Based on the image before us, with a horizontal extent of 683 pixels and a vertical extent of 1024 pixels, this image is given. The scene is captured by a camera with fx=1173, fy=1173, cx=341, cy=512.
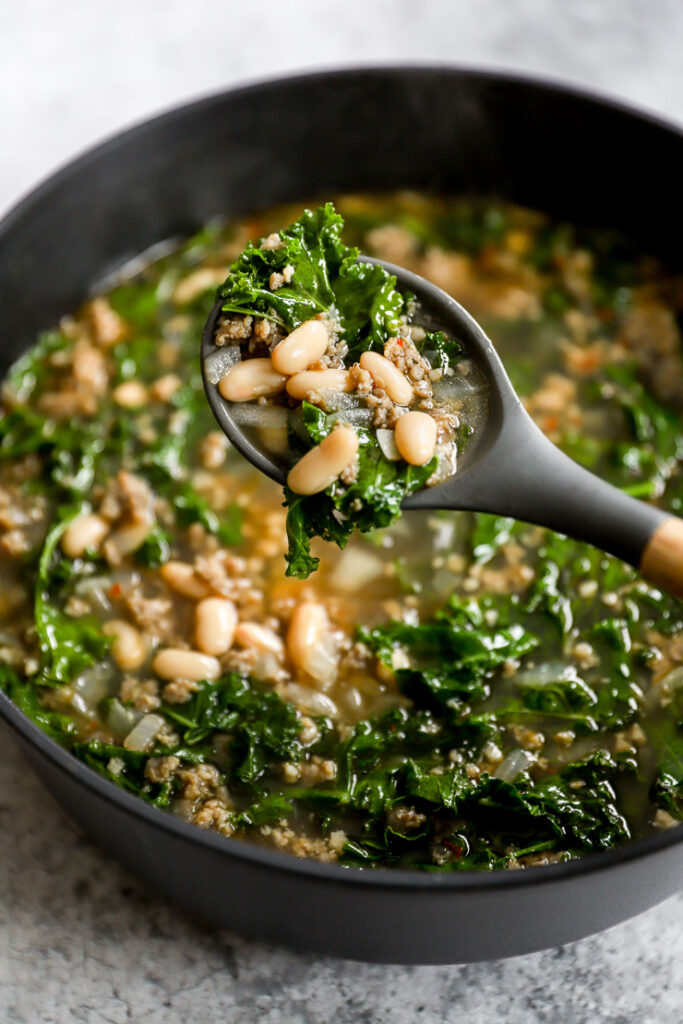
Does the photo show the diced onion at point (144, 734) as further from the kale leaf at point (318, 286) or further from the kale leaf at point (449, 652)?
the kale leaf at point (318, 286)

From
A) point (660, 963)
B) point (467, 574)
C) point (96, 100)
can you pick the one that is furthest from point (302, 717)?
point (96, 100)

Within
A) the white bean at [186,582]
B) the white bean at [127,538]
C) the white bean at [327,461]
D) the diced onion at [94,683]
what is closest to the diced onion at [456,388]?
the white bean at [327,461]

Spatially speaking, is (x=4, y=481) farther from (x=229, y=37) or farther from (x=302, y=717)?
(x=229, y=37)

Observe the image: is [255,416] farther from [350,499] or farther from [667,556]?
[667,556]

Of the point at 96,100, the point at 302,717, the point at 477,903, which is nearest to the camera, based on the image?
the point at 477,903

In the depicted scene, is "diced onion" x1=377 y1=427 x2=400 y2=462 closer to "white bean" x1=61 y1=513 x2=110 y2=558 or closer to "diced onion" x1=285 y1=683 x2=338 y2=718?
"diced onion" x1=285 y1=683 x2=338 y2=718

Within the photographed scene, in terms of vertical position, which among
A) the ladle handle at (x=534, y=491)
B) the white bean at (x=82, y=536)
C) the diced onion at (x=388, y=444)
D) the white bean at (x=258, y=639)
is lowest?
the white bean at (x=258, y=639)
